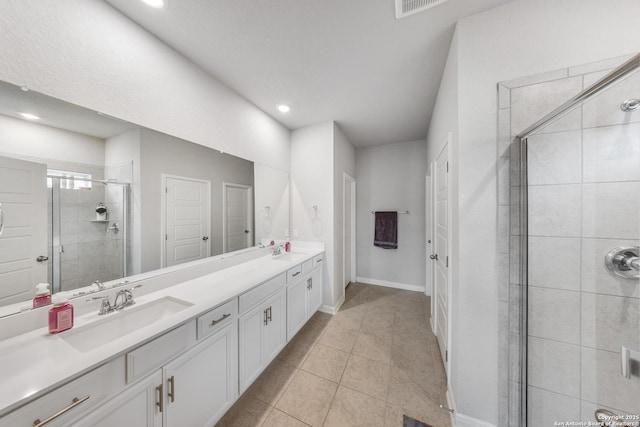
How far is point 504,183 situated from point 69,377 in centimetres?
211

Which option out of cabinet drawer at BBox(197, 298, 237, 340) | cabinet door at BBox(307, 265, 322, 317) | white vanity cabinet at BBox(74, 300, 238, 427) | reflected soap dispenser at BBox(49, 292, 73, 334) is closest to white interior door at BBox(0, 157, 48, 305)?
reflected soap dispenser at BBox(49, 292, 73, 334)

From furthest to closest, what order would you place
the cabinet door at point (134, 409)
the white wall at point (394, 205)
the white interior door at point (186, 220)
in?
the white wall at point (394, 205), the white interior door at point (186, 220), the cabinet door at point (134, 409)

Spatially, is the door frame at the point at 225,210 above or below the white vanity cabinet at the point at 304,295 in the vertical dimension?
above

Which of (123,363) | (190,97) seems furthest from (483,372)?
(190,97)

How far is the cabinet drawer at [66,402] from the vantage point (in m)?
0.61

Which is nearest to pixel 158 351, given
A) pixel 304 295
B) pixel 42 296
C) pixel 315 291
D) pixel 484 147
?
pixel 42 296

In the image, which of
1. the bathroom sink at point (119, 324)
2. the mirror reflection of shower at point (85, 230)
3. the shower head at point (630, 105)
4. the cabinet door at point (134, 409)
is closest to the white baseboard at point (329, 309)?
the bathroom sink at point (119, 324)

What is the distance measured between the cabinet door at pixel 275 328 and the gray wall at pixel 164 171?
0.73 m

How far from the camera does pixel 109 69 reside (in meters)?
1.21

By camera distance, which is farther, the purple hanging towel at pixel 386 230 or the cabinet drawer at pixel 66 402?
the purple hanging towel at pixel 386 230

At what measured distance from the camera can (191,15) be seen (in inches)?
50.5

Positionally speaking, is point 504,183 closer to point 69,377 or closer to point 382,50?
point 382,50

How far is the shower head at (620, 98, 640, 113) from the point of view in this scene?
2.83 feet

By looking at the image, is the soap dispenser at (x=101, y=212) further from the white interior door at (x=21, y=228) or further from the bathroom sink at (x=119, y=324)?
the bathroom sink at (x=119, y=324)
